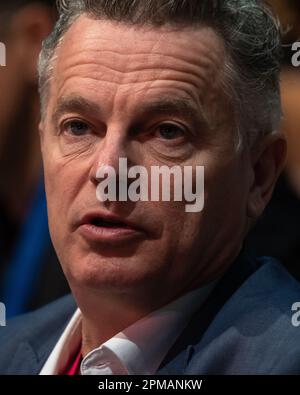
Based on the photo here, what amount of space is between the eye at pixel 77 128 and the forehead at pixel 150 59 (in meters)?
0.05

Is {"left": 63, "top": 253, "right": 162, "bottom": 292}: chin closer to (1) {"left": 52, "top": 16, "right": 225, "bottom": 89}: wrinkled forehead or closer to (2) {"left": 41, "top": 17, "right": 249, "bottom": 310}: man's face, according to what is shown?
(2) {"left": 41, "top": 17, "right": 249, "bottom": 310}: man's face

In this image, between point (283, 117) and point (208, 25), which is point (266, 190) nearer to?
point (283, 117)

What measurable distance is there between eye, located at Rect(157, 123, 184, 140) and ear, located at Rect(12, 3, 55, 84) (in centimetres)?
36

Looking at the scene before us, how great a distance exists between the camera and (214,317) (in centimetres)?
145

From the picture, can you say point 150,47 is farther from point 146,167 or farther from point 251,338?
point 251,338

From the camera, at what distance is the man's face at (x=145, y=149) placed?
55.1 inches

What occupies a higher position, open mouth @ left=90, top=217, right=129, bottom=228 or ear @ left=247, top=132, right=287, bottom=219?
ear @ left=247, top=132, right=287, bottom=219

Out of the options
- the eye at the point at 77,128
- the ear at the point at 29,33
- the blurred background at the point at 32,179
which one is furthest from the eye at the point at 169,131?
the ear at the point at 29,33

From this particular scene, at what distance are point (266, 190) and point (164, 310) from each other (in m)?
0.26

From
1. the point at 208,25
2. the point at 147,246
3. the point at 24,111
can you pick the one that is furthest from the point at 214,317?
the point at 24,111

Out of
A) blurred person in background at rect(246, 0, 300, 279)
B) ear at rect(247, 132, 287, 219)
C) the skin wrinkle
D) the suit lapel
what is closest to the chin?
the skin wrinkle

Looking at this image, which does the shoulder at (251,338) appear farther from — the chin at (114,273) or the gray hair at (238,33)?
the gray hair at (238,33)

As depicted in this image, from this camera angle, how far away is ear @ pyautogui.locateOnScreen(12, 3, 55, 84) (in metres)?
1.70

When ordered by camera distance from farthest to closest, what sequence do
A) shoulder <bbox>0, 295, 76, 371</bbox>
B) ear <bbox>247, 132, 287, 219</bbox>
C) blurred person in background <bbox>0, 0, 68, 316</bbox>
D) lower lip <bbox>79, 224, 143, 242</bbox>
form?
blurred person in background <bbox>0, 0, 68, 316</bbox>
shoulder <bbox>0, 295, 76, 371</bbox>
ear <bbox>247, 132, 287, 219</bbox>
lower lip <bbox>79, 224, 143, 242</bbox>
